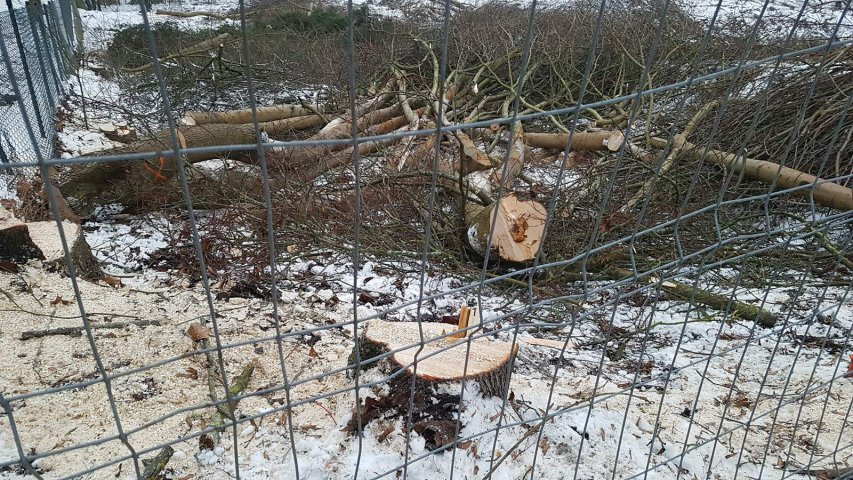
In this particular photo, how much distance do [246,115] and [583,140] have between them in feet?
12.9

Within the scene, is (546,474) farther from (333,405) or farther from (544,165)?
(544,165)

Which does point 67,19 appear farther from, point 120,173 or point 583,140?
point 583,140

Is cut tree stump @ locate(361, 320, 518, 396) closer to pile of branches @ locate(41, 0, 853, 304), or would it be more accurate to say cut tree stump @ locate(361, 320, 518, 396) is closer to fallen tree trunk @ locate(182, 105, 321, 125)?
pile of branches @ locate(41, 0, 853, 304)

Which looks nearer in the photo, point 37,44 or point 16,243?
point 16,243

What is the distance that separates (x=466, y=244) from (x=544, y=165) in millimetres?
2239

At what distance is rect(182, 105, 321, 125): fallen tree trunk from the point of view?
6164 mm

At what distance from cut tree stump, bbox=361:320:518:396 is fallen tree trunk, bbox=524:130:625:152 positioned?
3608 millimetres

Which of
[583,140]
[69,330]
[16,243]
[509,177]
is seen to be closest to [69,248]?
[16,243]

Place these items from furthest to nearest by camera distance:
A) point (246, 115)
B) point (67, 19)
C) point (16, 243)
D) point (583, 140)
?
point (67, 19), point (246, 115), point (583, 140), point (16, 243)

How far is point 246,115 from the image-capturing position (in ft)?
21.8

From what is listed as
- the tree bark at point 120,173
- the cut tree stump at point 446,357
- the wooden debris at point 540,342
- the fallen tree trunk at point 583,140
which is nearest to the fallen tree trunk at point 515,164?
the fallen tree trunk at point 583,140

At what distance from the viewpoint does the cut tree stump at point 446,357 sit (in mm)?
2061

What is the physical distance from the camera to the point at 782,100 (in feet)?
14.2

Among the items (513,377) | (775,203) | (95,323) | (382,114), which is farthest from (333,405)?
(382,114)
